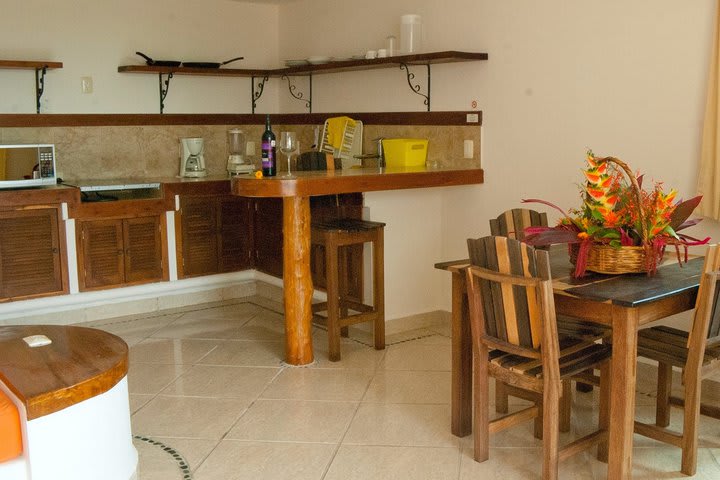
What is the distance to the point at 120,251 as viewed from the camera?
5.41m

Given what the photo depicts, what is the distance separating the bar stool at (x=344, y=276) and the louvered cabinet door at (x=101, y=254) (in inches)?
56.3

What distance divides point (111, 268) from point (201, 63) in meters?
1.72

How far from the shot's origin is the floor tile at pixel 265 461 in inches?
121

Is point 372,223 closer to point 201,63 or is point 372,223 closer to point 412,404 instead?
point 412,404

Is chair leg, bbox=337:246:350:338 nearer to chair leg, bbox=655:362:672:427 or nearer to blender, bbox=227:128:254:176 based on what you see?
blender, bbox=227:128:254:176

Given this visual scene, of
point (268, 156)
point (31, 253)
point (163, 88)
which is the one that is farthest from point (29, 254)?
point (268, 156)

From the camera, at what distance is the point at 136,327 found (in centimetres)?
531

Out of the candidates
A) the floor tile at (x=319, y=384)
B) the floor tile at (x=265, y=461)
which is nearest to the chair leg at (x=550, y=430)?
the floor tile at (x=265, y=461)

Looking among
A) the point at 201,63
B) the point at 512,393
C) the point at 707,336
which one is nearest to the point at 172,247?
the point at 201,63

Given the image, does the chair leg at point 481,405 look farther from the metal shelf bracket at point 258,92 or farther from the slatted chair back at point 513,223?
the metal shelf bracket at point 258,92

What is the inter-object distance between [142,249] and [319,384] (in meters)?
2.02

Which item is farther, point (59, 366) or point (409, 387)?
point (409, 387)

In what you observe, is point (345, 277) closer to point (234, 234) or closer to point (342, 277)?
point (342, 277)

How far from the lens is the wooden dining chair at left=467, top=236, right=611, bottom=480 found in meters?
2.81
